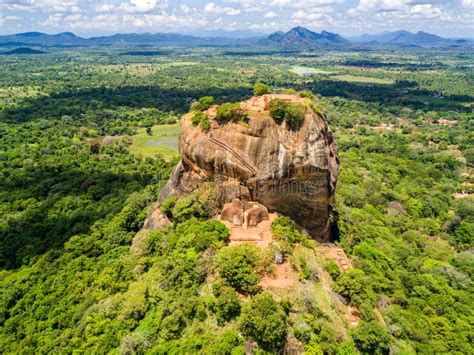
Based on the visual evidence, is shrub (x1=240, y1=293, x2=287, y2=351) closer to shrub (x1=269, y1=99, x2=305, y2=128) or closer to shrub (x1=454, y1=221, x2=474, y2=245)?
shrub (x1=269, y1=99, x2=305, y2=128)

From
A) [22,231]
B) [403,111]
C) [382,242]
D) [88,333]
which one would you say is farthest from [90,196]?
[403,111]

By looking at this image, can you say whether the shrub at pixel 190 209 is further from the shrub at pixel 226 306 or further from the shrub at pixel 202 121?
the shrub at pixel 226 306

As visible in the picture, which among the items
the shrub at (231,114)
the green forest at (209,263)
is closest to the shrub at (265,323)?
the green forest at (209,263)

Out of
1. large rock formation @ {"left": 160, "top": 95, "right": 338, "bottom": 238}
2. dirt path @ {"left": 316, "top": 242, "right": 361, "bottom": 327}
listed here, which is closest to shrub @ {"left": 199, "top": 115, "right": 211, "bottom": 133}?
large rock formation @ {"left": 160, "top": 95, "right": 338, "bottom": 238}

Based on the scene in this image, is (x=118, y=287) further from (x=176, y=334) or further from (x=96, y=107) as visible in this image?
(x=96, y=107)

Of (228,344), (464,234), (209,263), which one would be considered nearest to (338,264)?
(209,263)
